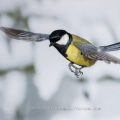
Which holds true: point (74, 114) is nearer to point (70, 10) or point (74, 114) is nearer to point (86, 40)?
point (86, 40)

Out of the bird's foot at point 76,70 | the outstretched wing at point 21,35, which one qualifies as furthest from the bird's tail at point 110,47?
the outstretched wing at point 21,35

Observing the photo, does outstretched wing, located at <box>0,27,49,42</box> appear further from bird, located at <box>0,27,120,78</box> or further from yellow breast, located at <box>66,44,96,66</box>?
yellow breast, located at <box>66,44,96,66</box>

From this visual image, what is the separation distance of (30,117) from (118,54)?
0.51 meters

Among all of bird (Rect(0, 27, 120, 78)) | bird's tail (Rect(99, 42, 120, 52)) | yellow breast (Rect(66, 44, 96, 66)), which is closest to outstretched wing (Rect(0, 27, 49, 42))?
bird (Rect(0, 27, 120, 78))

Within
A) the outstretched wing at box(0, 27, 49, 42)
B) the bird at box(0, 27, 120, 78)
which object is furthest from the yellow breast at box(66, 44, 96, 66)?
the outstretched wing at box(0, 27, 49, 42)

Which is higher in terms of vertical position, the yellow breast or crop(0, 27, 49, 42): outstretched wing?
crop(0, 27, 49, 42): outstretched wing

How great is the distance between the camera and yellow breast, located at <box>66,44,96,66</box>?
2064mm

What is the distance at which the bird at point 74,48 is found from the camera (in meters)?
2.07

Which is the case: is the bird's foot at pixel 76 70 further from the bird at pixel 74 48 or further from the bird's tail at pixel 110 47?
the bird's tail at pixel 110 47

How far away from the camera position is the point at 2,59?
Result: 2109 mm

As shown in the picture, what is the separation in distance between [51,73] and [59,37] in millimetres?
181

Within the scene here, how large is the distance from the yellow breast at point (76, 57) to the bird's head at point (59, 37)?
40mm

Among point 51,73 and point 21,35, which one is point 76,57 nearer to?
point 51,73

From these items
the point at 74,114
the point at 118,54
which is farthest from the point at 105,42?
the point at 74,114
